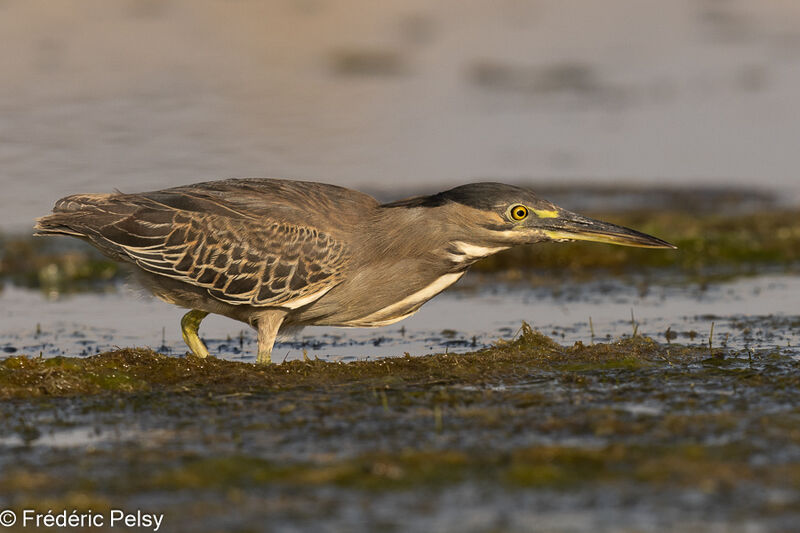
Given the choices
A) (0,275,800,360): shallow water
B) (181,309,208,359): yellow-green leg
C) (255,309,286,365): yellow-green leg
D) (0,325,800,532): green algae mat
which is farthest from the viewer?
(0,275,800,360): shallow water

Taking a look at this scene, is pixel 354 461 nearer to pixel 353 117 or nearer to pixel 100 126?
pixel 100 126

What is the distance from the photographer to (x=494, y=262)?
52.4 ft

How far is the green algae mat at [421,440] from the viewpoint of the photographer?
5.40m

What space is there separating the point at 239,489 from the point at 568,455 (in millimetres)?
1727

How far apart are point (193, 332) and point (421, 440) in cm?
385

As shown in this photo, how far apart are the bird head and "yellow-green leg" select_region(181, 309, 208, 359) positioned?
2374mm

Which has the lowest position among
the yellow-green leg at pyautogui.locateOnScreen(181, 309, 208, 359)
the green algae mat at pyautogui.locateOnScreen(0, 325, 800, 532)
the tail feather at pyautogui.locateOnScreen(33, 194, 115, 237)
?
the green algae mat at pyautogui.locateOnScreen(0, 325, 800, 532)

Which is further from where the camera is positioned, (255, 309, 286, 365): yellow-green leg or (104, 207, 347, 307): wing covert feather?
(255, 309, 286, 365): yellow-green leg

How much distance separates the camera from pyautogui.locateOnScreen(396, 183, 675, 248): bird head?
363 inches

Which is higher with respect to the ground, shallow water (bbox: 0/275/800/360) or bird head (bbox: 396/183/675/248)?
bird head (bbox: 396/183/675/248)

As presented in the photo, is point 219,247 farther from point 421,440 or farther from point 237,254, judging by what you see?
point 421,440

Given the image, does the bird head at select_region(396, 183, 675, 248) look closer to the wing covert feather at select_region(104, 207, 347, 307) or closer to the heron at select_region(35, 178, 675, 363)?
the heron at select_region(35, 178, 675, 363)

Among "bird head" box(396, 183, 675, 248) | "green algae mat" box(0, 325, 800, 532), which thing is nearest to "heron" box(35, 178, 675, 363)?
"bird head" box(396, 183, 675, 248)

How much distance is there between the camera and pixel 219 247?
31.2 ft
